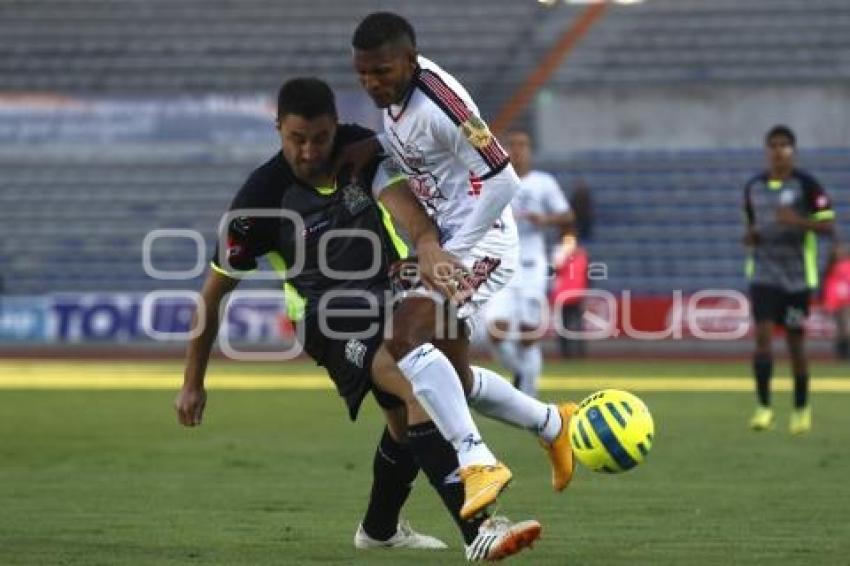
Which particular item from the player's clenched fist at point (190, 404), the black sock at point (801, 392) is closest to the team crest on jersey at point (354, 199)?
the player's clenched fist at point (190, 404)

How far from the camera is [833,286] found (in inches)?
969

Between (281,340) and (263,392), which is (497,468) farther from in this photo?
(281,340)

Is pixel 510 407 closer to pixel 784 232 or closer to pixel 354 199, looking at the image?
pixel 354 199

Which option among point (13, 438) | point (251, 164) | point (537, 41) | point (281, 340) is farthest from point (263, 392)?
point (537, 41)

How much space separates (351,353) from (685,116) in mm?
21783

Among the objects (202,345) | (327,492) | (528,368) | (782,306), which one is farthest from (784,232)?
(202,345)

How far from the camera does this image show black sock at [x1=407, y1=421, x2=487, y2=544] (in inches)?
267

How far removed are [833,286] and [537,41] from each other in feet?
23.2

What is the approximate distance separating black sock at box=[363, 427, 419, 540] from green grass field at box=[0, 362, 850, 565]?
0.14 metres

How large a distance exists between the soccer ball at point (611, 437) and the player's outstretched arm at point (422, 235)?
0.91 m

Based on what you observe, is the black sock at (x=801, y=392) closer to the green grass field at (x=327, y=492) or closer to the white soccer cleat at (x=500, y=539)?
the green grass field at (x=327, y=492)

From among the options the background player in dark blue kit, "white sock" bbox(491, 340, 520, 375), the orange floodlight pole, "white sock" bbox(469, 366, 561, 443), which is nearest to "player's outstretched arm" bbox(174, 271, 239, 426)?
"white sock" bbox(469, 366, 561, 443)

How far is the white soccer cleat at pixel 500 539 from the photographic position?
6352 mm

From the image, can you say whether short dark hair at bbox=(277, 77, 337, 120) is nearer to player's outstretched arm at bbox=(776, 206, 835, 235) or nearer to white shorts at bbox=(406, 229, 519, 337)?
white shorts at bbox=(406, 229, 519, 337)
